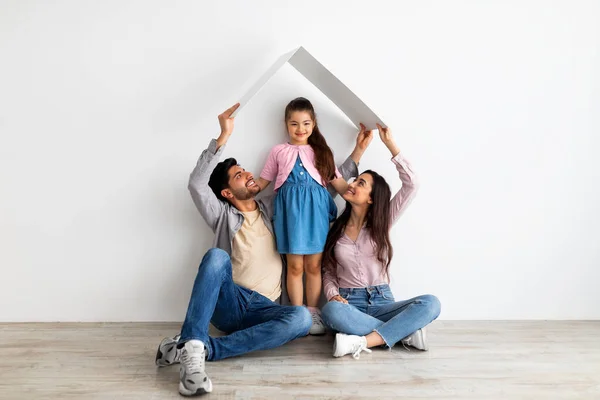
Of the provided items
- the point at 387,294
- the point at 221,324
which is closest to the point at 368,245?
the point at 387,294

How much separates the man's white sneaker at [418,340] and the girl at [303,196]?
1.19 feet

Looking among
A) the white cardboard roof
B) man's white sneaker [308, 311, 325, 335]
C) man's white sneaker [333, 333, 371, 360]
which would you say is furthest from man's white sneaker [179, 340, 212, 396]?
the white cardboard roof

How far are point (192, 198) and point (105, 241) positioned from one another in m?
0.47

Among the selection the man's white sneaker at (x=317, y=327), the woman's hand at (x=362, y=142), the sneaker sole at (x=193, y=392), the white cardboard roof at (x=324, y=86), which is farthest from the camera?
the woman's hand at (x=362, y=142)

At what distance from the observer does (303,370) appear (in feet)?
5.92

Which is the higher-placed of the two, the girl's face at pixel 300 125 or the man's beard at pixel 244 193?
the girl's face at pixel 300 125

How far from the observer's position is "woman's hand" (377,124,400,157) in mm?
2209

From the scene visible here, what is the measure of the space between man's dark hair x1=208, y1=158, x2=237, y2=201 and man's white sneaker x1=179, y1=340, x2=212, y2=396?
2.40ft

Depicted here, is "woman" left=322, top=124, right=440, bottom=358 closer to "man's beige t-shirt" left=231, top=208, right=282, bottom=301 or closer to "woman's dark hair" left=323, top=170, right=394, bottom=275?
"woman's dark hair" left=323, top=170, right=394, bottom=275

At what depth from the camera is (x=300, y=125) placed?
89.5 inches

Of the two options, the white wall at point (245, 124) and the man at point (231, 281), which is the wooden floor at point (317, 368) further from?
the white wall at point (245, 124)

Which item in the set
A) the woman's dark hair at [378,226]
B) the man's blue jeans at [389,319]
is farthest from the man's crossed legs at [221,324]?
the woman's dark hair at [378,226]

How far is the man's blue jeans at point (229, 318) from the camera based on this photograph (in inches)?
71.6

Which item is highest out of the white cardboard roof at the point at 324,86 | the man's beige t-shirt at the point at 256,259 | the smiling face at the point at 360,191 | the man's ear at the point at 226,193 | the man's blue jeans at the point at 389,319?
the white cardboard roof at the point at 324,86
